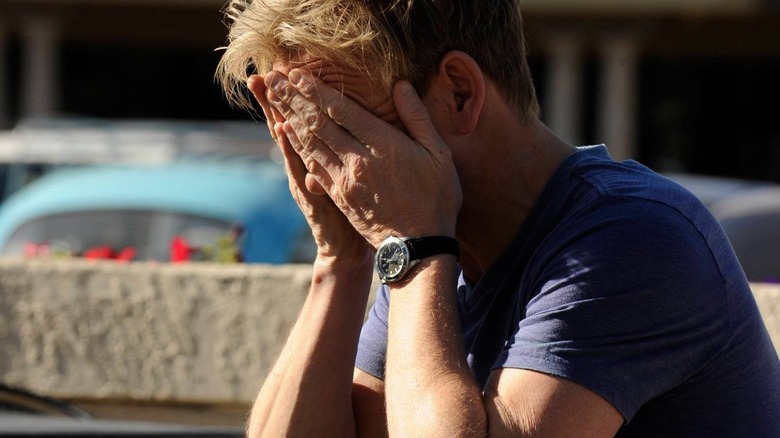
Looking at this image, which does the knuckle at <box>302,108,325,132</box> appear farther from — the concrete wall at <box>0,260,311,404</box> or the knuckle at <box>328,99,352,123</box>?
the concrete wall at <box>0,260,311,404</box>

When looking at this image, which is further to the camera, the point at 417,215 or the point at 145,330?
the point at 145,330

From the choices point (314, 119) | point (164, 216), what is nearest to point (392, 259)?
point (314, 119)

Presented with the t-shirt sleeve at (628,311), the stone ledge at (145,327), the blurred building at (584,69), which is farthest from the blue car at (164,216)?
the blurred building at (584,69)

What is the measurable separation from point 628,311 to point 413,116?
467 mm

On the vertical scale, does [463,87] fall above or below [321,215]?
above

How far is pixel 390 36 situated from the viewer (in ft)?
6.50

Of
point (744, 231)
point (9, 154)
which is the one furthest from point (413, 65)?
point (9, 154)

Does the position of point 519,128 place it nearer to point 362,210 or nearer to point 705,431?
point 362,210

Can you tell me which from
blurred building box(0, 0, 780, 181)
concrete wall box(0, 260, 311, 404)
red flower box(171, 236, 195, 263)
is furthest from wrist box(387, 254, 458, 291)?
blurred building box(0, 0, 780, 181)

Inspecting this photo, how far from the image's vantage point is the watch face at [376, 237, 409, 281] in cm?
195

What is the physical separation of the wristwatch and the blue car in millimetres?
3326

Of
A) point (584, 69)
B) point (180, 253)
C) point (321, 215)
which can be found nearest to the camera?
point (321, 215)

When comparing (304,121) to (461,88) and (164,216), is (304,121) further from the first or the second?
(164,216)

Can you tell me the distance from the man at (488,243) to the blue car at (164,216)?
323 cm
